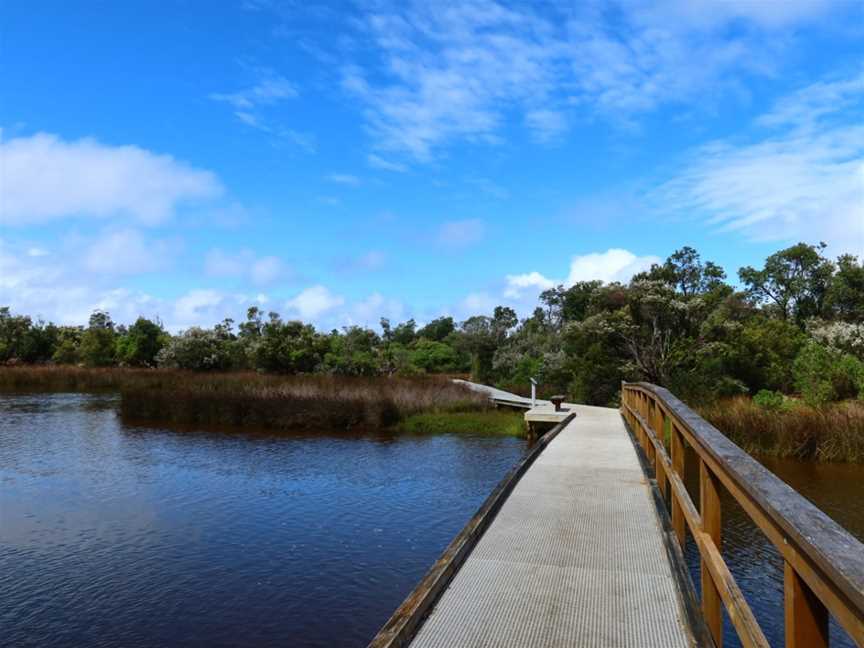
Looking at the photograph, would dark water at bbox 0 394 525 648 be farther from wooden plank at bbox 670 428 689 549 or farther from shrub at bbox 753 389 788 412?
shrub at bbox 753 389 788 412

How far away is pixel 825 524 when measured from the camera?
166cm

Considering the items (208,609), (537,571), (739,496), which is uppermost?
(739,496)

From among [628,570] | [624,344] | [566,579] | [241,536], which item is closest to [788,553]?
[566,579]

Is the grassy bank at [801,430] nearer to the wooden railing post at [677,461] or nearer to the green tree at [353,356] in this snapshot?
the wooden railing post at [677,461]

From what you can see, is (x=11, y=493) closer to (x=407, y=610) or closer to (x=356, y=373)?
(x=407, y=610)

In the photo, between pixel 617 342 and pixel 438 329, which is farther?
pixel 438 329

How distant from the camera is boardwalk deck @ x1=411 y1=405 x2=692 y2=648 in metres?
3.25

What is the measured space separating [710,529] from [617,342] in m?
19.6

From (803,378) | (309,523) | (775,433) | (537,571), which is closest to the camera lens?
(537,571)

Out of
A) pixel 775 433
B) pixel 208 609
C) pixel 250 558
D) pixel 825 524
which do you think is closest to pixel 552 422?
pixel 775 433

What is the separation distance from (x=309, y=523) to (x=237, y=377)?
1924 cm

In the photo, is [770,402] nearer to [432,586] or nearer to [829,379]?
[829,379]

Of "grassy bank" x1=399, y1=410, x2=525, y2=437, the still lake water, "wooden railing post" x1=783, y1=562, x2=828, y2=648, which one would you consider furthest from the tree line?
"wooden railing post" x1=783, y1=562, x2=828, y2=648

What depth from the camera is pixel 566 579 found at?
4.00m
